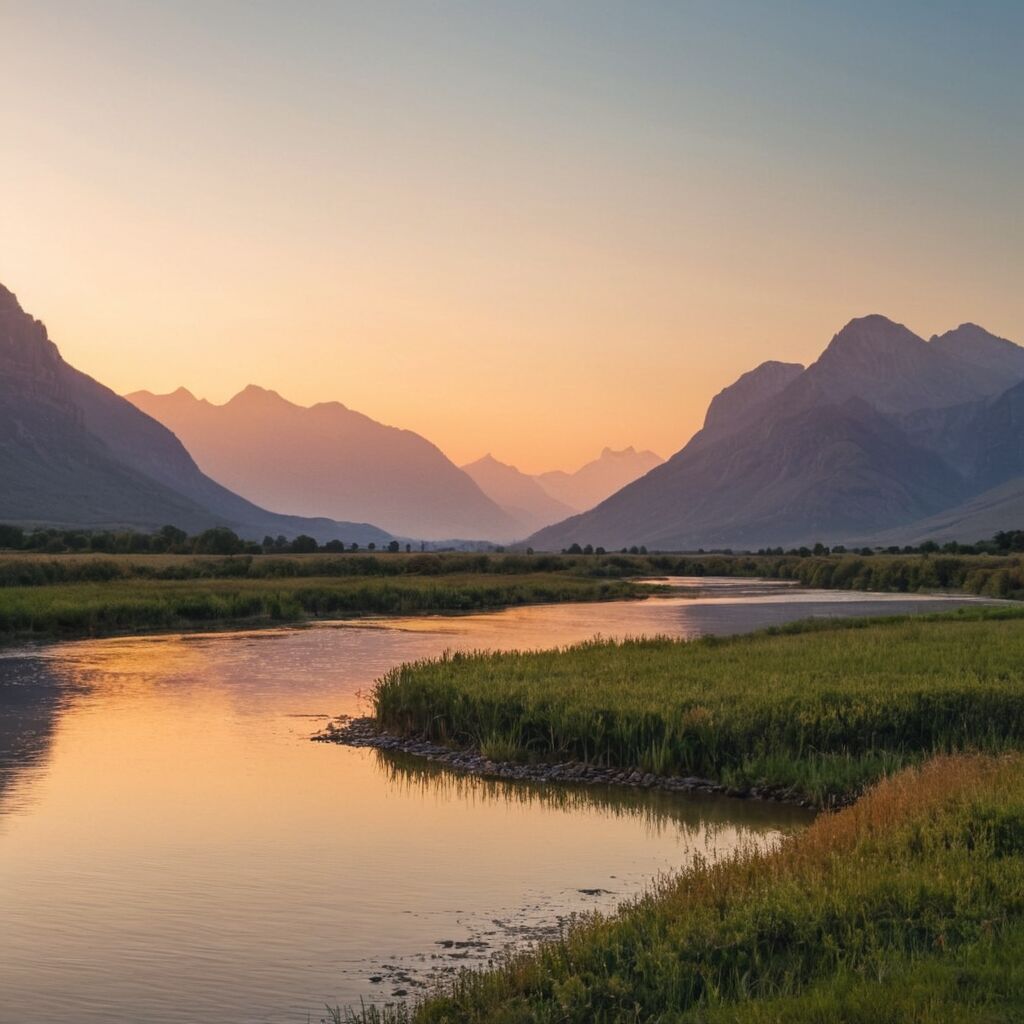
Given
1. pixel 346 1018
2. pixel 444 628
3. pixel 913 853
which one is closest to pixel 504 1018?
pixel 346 1018

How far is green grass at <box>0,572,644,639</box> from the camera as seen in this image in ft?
203

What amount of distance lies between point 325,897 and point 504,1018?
24.0 feet

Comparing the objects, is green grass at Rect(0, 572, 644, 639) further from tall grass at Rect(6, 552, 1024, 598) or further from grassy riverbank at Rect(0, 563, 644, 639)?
tall grass at Rect(6, 552, 1024, 598)

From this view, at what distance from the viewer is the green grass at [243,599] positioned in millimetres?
61969

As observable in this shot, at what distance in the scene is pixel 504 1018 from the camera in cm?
1057

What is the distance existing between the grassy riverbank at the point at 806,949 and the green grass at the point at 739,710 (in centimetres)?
815

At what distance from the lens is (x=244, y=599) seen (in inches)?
2921

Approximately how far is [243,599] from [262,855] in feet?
183

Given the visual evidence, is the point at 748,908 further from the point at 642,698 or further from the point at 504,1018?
the point at 642,698

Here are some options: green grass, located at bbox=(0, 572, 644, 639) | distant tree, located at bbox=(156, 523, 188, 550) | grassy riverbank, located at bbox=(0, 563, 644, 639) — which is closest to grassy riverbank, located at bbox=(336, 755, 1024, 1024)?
grassy riverbank, located at bbox=(0, 563, 644, 639)

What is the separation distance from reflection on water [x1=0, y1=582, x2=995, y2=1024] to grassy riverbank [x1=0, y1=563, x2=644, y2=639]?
25.4 meters

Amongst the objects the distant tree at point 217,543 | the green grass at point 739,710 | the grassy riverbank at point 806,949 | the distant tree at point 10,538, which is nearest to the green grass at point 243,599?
the green grass at point 739,710

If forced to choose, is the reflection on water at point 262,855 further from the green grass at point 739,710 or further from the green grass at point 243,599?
the green grass at point 243,599

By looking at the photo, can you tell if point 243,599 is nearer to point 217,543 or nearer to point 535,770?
point 535,770
